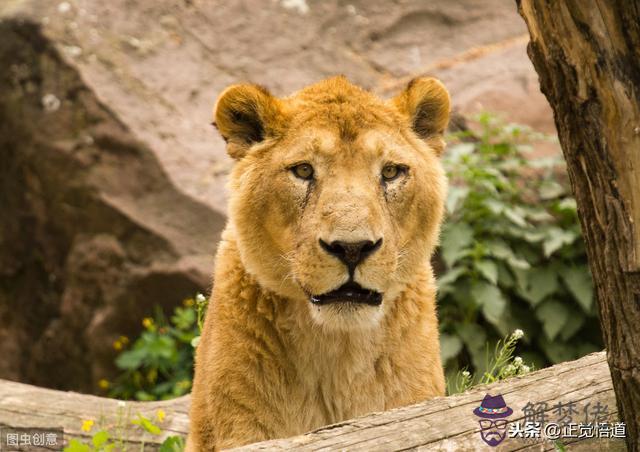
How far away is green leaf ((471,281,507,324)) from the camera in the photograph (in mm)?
6406

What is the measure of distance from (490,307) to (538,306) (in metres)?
0.46

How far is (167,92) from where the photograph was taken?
25.5 ft

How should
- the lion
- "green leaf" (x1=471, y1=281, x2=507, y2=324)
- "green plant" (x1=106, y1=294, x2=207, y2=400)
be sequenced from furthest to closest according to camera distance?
1. "green plant" (x1=106, y1=294, x2=207, y2=400)
2. "green leaf" (x1=471, y1=281, x2=507, y2=324)
3. the lion

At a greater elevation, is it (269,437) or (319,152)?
(319,152)

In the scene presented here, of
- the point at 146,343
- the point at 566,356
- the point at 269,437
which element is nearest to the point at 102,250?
the point at 146,343

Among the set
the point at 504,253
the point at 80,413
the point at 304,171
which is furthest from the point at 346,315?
the point at 504,253

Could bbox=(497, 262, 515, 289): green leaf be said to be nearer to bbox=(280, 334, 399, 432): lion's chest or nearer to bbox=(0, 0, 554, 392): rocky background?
bbox=(0, 0, 554, 392): rocky background

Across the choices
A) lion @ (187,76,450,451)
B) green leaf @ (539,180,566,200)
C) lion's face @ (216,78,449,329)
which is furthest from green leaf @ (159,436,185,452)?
green leaf @ (539,180,566,200)

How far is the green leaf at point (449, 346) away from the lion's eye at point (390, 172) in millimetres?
2760

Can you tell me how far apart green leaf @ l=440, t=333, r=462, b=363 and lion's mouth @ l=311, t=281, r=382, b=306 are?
2.94m

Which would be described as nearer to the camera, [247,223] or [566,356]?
[247,223]

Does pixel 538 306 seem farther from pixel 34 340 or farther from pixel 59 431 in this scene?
pixel 34 340

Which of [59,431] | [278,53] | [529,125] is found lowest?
[59,431]

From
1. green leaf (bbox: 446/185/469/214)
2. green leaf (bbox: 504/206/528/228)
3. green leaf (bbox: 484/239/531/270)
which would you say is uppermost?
green leaf (bbox: 446/185/469/214)
